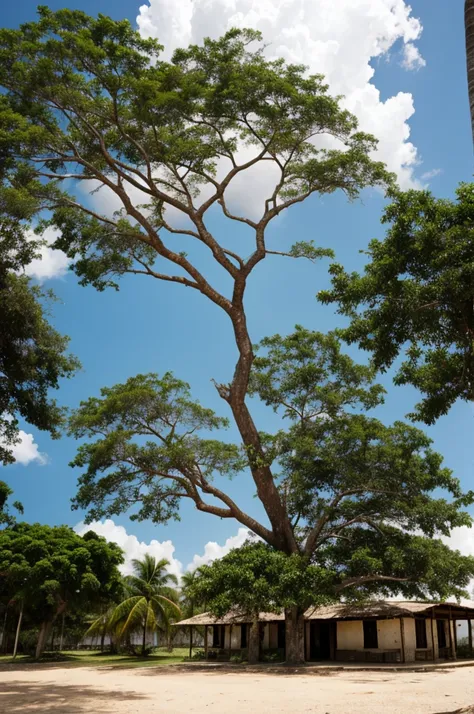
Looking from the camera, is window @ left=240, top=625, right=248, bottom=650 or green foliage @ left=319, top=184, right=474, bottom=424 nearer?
green foliage @ left=319, top=184, right=474, bottom=424

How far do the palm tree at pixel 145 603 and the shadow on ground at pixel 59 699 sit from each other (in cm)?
1731

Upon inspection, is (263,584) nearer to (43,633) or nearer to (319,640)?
(319,640)

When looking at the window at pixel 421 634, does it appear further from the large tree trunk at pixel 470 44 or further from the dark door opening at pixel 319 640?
the large tree trunk at pixel 470 44

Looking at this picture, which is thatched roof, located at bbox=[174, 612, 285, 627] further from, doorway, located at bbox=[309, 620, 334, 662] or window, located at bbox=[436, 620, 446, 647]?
window, located at bbox=[436, 620, 446, 647]

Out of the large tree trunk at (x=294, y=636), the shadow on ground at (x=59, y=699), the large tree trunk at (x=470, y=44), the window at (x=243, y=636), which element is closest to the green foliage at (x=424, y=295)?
the large tree trunk at (x=470, y=44)

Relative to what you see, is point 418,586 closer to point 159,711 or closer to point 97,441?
point 97,441

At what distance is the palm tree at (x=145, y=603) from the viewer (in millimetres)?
30719

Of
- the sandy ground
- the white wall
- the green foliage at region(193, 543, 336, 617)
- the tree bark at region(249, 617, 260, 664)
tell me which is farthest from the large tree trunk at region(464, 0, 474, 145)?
the white wall

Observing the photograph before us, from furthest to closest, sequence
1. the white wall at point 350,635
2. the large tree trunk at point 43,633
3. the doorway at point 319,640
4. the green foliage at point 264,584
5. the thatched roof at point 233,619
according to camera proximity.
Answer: the large tree trunk at point 43,633
the doorway at point 319,640
the thatched roof at point 233,619
the white wall at point 350,635
the green foliage at point 264,584

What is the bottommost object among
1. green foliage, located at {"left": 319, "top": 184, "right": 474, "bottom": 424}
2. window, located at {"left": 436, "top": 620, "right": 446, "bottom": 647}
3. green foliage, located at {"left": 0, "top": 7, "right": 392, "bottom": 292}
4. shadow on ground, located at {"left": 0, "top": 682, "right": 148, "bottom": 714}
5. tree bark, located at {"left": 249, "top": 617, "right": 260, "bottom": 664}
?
shadow on ground, located at {"left": 0, "top": 682, "right": 148, "bottom": 714}

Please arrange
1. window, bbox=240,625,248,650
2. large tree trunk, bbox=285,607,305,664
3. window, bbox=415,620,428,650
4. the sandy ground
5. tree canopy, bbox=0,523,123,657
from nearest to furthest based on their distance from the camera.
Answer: the sandy ground, large tree trunk, bbox=285,607,305,664, window, bbox=415,620,428,650, tree canopy, bbox=0,523,123,657, window, bbox=240,625,248,650

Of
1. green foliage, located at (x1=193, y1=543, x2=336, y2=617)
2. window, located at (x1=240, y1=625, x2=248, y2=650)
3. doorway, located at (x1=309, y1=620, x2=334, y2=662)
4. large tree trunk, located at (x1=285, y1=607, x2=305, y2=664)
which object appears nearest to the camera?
green foliage, located at (x1=193, y1=543, x2=336, y2=617)

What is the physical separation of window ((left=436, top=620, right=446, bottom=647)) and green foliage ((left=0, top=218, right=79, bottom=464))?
18.9 metres

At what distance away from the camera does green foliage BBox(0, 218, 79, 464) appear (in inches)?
485
